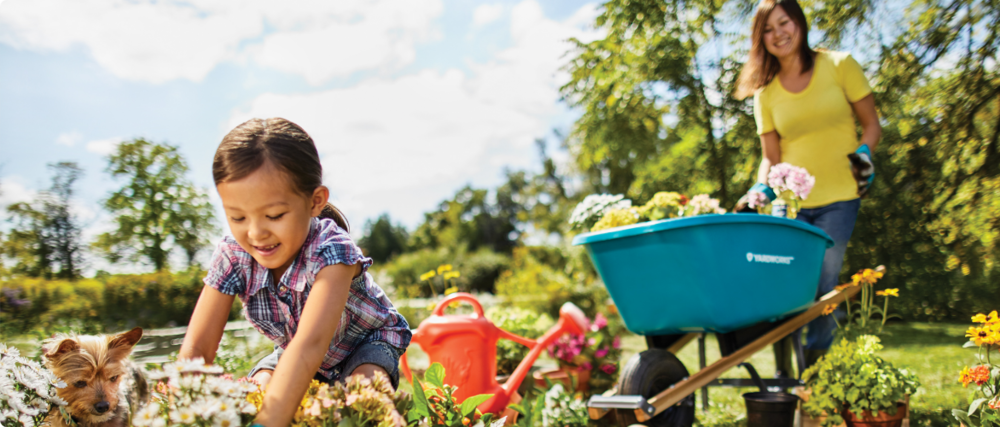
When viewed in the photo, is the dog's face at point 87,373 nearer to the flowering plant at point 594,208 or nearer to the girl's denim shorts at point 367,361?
the girl's denim shorts at point 367,361

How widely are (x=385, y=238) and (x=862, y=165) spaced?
133ft

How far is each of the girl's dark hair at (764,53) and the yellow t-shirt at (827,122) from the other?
0.07 meters

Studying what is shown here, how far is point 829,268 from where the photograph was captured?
2.65 m

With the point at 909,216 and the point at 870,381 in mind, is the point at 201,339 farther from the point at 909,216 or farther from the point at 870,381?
the point at 909,216

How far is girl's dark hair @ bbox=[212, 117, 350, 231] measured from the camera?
43.6 inches

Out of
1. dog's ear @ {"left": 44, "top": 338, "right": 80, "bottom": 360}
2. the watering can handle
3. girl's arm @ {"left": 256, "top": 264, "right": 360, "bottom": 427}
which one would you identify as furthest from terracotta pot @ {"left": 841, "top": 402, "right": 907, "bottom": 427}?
dog's ear @ {"left": 44, "top": 338, "right": 80, "bottom": 360}

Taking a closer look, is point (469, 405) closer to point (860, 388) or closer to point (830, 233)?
point (860, 388)

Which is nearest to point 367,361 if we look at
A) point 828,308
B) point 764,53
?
point 828,308

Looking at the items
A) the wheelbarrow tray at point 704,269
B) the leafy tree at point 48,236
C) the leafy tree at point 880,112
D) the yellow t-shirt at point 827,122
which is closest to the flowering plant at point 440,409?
the wheelbarrow tray at point 704,269

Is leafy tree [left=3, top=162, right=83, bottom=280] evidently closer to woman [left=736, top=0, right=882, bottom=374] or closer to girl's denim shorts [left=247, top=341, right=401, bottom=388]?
girl's denim shorts [left=247, top=341, right=401, bottom=388]

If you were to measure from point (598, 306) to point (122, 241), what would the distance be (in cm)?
568

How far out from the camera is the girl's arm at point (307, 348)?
3.17 ft

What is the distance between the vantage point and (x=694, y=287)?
83.3 inches

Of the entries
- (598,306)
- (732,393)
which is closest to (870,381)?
(732,393)
